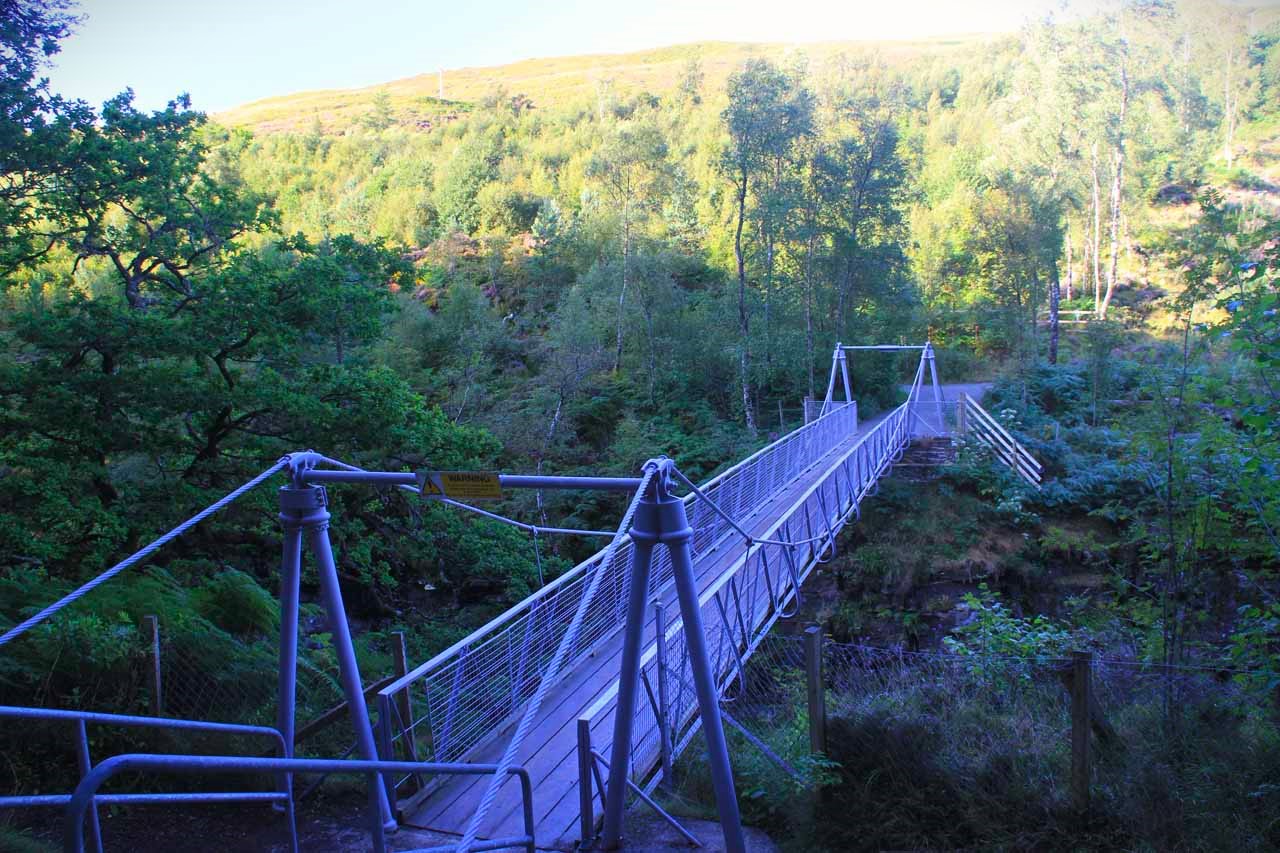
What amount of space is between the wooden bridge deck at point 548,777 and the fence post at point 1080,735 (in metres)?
2.08

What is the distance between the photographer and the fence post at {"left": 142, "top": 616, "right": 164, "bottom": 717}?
4.71 m

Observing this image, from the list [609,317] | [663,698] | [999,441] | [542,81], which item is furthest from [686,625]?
[542,81]

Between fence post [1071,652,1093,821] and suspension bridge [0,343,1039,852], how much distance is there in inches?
61.4

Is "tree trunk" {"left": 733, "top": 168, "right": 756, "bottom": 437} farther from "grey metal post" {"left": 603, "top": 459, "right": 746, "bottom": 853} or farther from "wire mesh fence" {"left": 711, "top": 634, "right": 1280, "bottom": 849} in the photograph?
"grey metal post" {"left": 603, "top": 459, "right": 746, "bottom": 853}

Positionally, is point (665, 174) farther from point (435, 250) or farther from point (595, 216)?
point (435, 250)

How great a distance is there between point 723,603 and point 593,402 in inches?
579

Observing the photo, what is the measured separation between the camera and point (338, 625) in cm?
324

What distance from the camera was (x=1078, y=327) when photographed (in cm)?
2478

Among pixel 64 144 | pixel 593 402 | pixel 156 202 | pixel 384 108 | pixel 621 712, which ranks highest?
pixel 384 108

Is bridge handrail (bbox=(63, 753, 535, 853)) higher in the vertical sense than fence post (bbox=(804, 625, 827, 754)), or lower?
higher

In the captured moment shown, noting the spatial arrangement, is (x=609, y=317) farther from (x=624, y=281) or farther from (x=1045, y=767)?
(x=1045, y=767)

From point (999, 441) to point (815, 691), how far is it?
13.9 m

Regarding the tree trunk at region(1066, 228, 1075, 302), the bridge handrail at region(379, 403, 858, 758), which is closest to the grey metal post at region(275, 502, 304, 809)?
the bridge handrail at region(379, 403, 858, 758)

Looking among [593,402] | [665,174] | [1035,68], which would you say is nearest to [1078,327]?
[1035,68]
